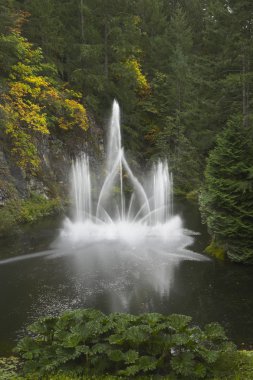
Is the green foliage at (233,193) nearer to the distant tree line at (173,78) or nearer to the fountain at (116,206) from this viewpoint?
the distant tree line at (173,78)

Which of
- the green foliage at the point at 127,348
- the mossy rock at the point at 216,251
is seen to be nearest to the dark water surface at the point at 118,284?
the mossy rock at the point at 216,251

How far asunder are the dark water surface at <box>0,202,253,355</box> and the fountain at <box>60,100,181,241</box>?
213 cm

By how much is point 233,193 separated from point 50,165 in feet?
50.4

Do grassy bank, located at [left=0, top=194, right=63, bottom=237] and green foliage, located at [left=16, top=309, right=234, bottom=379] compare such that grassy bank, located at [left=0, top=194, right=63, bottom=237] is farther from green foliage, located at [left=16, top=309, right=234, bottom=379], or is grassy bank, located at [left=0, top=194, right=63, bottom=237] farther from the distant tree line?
green foliage, located at [left=16, top=309, right=234, bottom=379]

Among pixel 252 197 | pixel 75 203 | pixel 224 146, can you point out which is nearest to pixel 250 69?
pixel 224 146

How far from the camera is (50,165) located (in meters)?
27.1

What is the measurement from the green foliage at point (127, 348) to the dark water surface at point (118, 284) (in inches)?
94.0

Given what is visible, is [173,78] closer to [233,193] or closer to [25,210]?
[25,210]

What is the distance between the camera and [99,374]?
6.33 metres

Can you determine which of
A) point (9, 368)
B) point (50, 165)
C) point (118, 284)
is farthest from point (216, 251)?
point (50, 165)

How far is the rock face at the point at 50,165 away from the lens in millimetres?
22656

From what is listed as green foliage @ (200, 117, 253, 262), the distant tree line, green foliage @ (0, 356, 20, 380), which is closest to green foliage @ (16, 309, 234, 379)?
green foliage @ (0, 356, 20, 380)

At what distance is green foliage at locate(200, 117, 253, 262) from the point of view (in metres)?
14.6

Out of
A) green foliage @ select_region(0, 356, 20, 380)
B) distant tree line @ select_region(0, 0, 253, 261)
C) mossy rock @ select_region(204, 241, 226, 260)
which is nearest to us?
green foliage @ select_region(0, 356, 20, 380)
